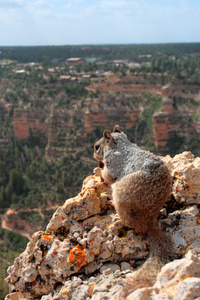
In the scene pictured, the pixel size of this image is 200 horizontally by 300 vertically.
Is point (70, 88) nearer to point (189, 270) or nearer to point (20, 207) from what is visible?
point (20, 207)

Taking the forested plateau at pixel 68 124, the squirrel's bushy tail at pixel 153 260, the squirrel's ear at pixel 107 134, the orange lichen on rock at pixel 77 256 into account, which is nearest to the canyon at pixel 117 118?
the forested plateau at pixel 68 124

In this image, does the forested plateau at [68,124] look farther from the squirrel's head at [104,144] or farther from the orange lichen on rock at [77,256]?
the orange lichen on rock at [77,256]

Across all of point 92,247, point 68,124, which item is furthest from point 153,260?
point 68,124

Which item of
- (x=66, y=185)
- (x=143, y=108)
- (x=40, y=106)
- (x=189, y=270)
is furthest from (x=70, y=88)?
(x=189, y=270)

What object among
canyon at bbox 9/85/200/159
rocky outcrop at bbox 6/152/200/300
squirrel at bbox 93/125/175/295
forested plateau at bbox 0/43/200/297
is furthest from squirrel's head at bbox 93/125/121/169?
canyon at bbox 9/85/200/159

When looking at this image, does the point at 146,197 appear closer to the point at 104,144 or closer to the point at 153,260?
the point at 153,260
